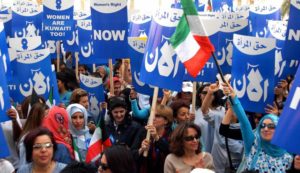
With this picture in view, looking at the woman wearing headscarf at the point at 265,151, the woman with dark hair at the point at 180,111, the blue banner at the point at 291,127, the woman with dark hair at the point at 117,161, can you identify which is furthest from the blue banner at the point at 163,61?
the blue banner at the point at 291,127

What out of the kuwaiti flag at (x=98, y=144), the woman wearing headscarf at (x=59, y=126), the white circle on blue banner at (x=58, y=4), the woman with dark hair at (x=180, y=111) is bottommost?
the white circle on blue banner at (x=58, y=4)

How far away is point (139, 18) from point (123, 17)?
5.62 feet

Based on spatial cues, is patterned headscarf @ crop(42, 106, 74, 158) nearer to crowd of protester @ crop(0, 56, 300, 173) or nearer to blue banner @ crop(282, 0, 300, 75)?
crowd of protester @ crop(0, 56, 300, 173)

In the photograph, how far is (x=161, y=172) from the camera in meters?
6.21

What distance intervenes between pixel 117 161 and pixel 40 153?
93cm

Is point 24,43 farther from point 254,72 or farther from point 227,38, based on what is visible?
point 254,72

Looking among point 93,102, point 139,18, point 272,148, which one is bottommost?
point 93,102

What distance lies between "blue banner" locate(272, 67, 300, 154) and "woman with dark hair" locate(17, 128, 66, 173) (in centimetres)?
204

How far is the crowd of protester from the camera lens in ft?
16.4

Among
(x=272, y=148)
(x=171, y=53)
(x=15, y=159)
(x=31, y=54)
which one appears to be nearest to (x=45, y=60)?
(x=31, y=54)

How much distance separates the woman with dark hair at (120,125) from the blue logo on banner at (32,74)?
1648 mm

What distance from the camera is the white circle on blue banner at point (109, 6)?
8891 millimetres

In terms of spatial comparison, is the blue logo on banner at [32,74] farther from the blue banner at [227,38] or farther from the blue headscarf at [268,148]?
the blue headscarf at [268,148]

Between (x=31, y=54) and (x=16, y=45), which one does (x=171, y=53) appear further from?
(x=16, y=45)
